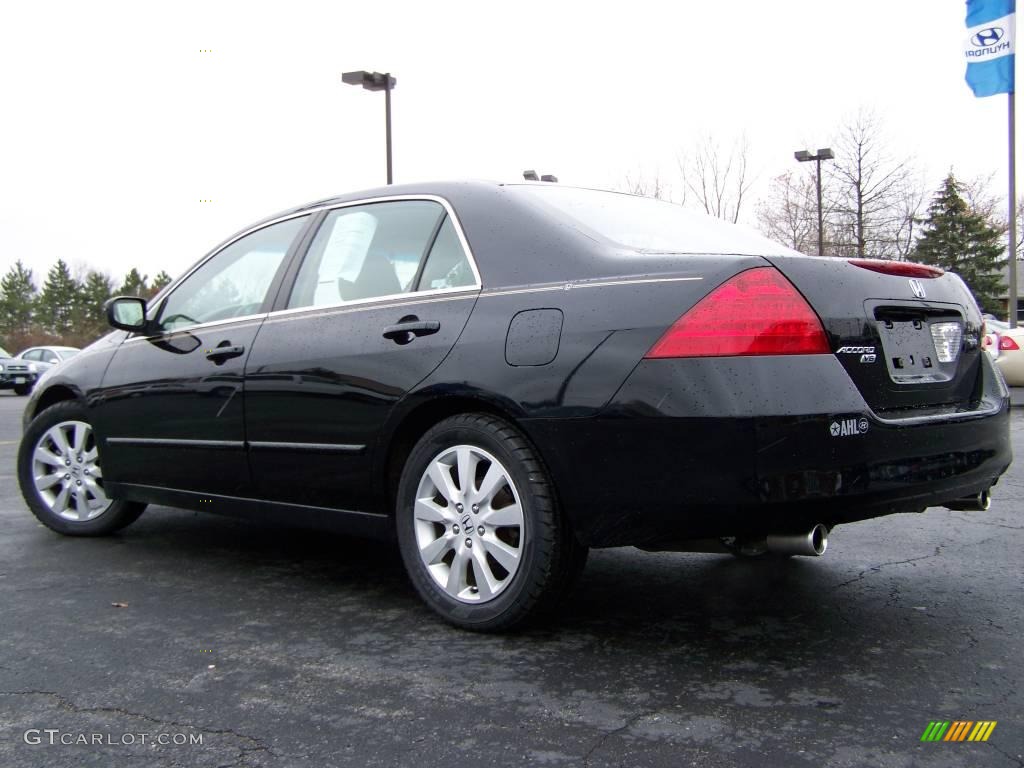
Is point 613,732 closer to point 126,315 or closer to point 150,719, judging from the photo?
point 150,719

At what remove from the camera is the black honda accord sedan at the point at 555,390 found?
2.85 m

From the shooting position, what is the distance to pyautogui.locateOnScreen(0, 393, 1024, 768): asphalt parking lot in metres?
2.45

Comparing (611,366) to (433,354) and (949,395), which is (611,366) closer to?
(433,354)

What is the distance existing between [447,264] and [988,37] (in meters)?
19.2

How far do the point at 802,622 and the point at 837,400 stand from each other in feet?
3.18

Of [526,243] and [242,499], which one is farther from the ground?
[526,243]

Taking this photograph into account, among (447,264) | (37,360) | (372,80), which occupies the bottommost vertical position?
(37,360)

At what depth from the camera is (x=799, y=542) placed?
9.74 ft

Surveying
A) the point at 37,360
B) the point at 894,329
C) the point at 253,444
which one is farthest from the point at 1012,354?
the point at 37,360

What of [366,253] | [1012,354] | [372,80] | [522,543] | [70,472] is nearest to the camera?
[522,543]

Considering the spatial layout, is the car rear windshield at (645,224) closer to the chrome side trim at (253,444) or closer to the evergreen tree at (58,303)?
the chrome side trim at (253,444)

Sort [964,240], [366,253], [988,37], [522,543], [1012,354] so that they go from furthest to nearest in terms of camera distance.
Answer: [964,240] < [988,37] < [1012,354] < [366,253] < [522,543]

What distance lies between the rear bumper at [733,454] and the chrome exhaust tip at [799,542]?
0.08 m

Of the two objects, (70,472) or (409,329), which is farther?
(70,472)
